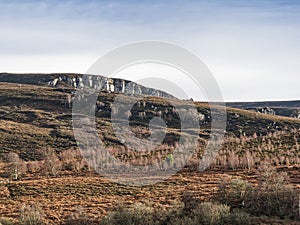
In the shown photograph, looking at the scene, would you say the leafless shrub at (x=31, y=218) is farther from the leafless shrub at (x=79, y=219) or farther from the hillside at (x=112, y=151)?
the leafless shrub at (x=79, y=219)

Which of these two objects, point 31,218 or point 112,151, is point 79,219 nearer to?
point 31,218

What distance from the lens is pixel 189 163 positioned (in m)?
79.6

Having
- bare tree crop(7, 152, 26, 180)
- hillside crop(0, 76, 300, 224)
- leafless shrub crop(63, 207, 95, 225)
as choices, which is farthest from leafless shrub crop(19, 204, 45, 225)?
bare tree crop(7, 152, 26, 180)

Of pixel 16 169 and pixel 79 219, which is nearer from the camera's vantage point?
pixel 79 219

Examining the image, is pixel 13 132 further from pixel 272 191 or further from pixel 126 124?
pixel 272 191

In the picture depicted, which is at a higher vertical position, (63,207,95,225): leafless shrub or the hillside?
the hillside

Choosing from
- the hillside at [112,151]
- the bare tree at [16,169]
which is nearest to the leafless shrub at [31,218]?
the hillside at [112,151]

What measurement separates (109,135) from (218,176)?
78856mm

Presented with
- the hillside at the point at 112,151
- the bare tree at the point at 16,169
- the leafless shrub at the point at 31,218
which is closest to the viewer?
the leafless shrub at the point at 31,218

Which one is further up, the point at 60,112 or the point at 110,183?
the point at 60,112

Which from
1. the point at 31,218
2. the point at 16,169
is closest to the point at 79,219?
the point at 31,218

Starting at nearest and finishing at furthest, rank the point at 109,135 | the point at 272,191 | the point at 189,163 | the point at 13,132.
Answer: the point at 272,191 → the point at 189,163 → the point at 13,132 → the point at 109,135

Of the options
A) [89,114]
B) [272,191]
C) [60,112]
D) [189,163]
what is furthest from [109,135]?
[272,191]

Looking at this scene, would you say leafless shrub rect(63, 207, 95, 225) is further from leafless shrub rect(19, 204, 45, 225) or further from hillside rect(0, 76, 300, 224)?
leafless shrub rect(19, 204, 45, 225)
